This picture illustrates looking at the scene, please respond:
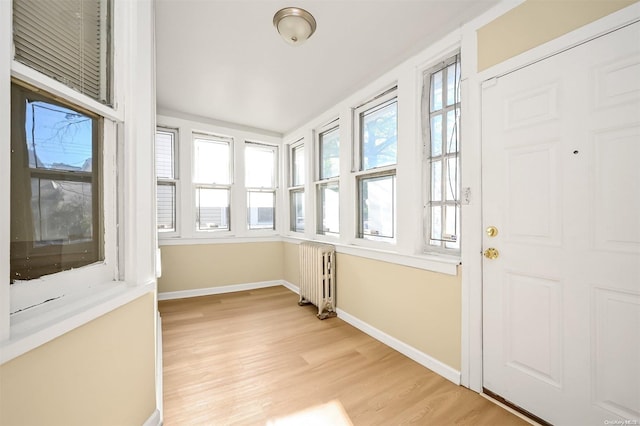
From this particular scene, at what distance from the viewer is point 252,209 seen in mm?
4445

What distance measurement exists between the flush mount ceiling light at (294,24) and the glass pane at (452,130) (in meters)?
1.25

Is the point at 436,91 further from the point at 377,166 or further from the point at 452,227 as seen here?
the point at 452,227

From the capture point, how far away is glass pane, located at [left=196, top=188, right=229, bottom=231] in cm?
400

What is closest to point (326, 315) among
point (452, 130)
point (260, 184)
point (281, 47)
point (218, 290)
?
point (218, 290)

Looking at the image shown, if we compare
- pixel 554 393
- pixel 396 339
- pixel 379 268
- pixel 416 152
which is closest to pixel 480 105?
pixel 416 152

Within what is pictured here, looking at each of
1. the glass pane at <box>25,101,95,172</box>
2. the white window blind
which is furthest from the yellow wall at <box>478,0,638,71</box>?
the glass pane at <box>25,101,95,172</box>

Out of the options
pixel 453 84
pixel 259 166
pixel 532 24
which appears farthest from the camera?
pixel 259 166

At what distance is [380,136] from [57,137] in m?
2.47

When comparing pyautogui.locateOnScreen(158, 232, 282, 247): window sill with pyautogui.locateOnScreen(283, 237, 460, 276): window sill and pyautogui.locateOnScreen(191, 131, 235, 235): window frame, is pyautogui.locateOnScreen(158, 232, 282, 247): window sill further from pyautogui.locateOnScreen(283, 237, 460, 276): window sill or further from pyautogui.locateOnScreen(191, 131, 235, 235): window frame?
pyautogui.locateOnScreen(283, 237, 460, 276): window sill

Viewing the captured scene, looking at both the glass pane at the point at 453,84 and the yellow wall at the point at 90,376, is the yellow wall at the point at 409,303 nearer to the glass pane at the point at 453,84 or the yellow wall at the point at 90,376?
the glass pane at the point at 453,84

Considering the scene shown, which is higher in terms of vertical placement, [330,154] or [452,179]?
[330,154]

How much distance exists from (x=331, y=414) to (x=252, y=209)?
3.38m

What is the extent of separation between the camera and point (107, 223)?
117 centimetres

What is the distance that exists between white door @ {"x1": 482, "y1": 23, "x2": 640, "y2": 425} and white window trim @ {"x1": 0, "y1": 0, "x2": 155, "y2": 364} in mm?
2053
